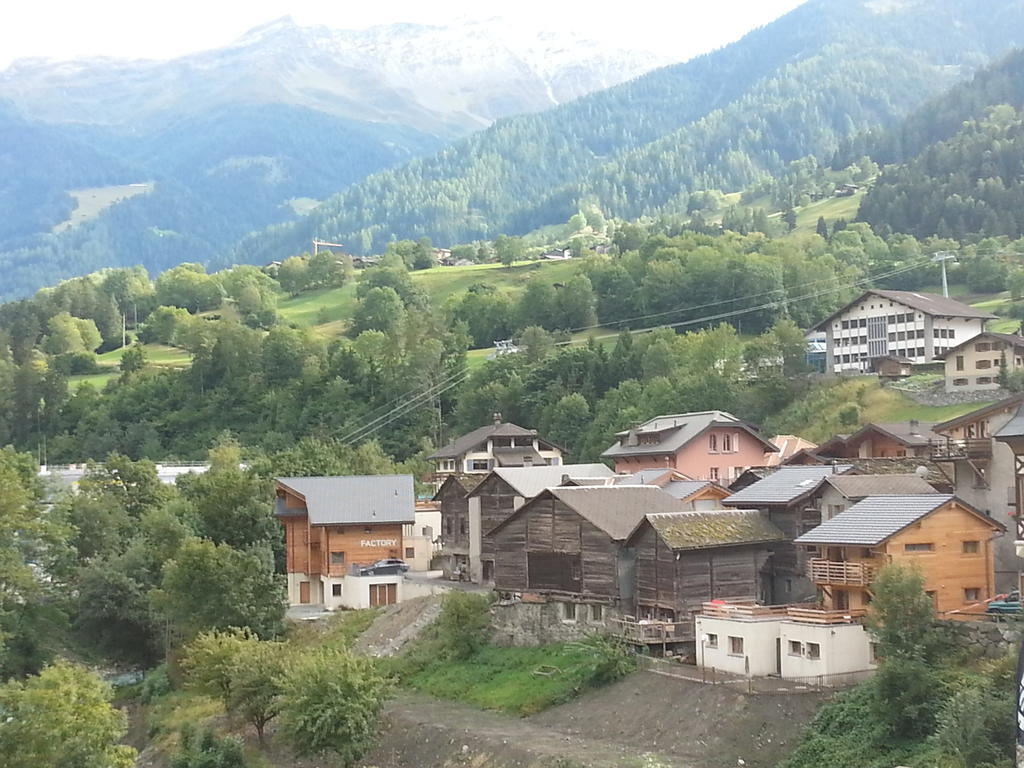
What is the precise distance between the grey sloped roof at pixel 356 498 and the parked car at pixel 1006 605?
33.5 meters

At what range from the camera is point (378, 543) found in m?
66.4

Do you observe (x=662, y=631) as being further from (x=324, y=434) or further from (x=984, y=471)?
(x=324, y=434)

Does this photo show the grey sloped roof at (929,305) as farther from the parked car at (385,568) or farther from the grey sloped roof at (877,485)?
the grey sloped roof at (877,485)

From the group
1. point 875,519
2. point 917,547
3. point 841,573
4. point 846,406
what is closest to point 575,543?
point 841,573

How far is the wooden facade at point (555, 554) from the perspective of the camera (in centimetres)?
4853

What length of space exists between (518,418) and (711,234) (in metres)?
72.2

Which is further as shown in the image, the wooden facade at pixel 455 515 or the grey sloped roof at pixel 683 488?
the wooden facade at pixel 455 515

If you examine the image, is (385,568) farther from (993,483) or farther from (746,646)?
(993,483)

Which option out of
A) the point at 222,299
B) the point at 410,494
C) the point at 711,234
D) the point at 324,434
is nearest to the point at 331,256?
the point at 222,299

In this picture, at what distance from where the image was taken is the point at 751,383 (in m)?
94.4

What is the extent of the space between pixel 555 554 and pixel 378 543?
17376 mm

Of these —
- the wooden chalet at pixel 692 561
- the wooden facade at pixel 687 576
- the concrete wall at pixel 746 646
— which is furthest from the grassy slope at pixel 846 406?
the concrete wall at pixel 746 646

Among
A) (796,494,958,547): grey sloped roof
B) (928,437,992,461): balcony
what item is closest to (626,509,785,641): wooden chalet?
(796,494,958,547): grey sloped roof

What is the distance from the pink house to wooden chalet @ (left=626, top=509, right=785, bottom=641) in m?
25.8
